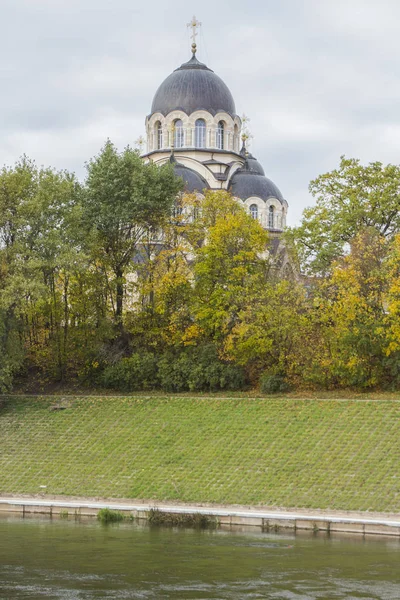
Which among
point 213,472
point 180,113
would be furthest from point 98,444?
point 180,113

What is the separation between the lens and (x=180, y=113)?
209 feet

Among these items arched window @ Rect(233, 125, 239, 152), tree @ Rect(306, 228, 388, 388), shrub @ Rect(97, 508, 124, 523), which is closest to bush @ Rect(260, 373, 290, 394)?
tree @ Rect(306, 228, 388, 388)

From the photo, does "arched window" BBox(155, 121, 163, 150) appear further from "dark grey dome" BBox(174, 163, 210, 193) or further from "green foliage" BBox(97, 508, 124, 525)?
"green foliage" BBox(97, 508, 124, 525)

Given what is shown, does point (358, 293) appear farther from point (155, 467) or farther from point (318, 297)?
point (155, 467)

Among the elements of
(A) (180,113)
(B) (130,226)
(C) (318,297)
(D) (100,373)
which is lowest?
(D) (100,373)

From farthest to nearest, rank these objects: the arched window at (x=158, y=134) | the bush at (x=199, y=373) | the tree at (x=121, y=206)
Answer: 1. the arched window at (x=158, y=134)
2. the tree at (x=121, y=206)
3. the bush at (x=199, y=373)

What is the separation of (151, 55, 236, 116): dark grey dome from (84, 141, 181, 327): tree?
739 inches

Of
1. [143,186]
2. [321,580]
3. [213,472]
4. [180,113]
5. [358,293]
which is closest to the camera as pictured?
[321,580]

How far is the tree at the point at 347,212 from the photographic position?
44.5 meters

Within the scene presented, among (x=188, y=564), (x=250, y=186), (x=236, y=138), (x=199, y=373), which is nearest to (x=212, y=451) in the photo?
(x=199, y=373)

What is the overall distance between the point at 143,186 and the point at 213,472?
1722cm

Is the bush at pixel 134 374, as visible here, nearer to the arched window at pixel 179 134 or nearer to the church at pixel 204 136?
the church at pixel 204 136

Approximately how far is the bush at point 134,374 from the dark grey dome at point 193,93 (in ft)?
84.0

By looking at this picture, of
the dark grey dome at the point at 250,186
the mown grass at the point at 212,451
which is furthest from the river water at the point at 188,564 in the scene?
the dark grey dome at the point at 250,186
